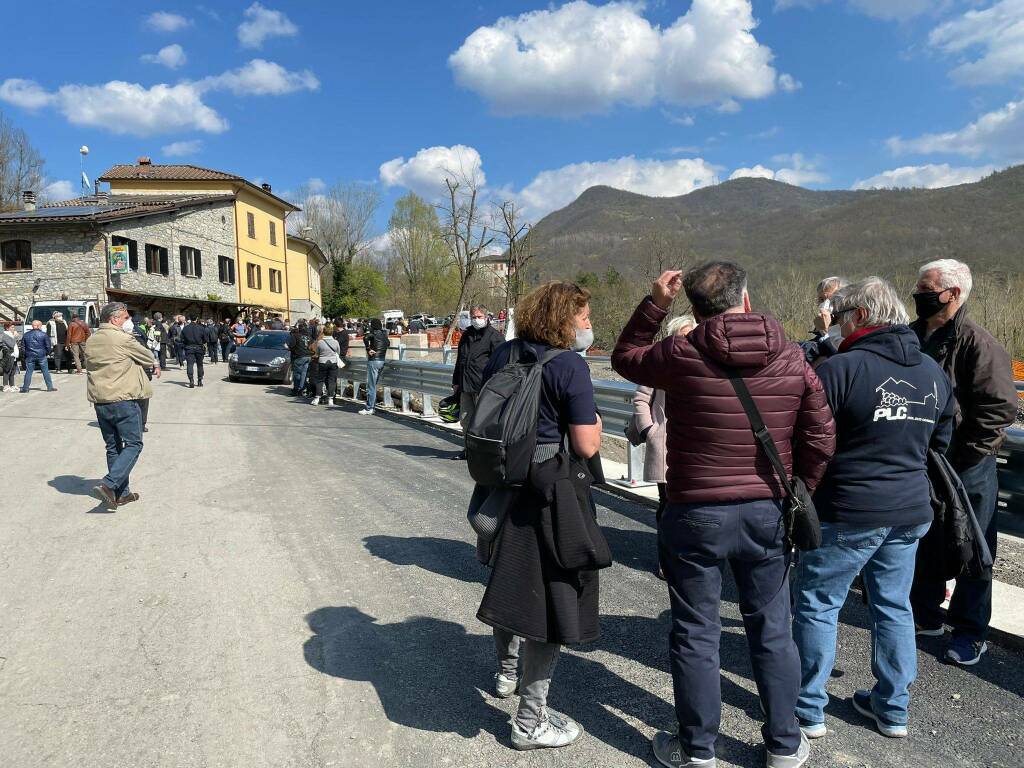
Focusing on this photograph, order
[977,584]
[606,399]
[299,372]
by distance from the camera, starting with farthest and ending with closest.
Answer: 1. [299,372]
2. [606,399]
3. [977,584]

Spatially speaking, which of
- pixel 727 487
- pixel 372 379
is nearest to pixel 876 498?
pixel 727 487

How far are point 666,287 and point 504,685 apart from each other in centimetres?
191

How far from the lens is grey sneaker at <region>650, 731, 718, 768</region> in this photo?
2654 millimetres

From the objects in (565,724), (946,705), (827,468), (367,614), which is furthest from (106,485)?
(946,705)

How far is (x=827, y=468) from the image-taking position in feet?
9.48

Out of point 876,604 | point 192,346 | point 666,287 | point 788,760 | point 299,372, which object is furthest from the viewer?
point 192,346

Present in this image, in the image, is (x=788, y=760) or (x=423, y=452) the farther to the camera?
(x=423, y=452)

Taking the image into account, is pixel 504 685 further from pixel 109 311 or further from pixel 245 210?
pixel 245 210

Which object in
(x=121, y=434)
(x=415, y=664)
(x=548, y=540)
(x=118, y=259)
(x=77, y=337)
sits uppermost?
(x=118, y=259)

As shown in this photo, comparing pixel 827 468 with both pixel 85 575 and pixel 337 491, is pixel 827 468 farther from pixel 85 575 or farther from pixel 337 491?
pixel 337 491

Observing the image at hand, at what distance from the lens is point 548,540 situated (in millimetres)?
2756

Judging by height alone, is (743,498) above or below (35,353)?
below

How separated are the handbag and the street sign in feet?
106

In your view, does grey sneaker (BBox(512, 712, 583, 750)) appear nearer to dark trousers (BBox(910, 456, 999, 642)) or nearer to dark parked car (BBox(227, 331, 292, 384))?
dark trousers (BBox(910, 456, 999, 642))
